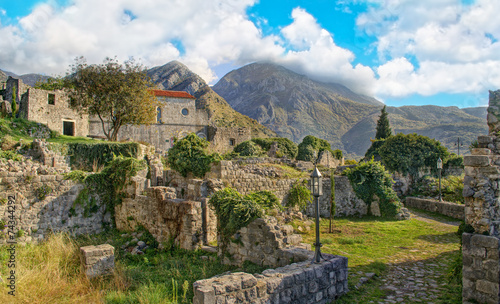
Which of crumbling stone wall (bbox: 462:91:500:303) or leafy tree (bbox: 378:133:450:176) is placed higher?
leafy tree (bbox: 378:133:450:176)

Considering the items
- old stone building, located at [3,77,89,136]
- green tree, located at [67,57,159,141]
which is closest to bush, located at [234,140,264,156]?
green tree, located at [67,57,159,141]

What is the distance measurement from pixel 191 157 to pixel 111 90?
12769 mm

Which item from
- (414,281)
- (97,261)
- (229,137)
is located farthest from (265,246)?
(229,137)

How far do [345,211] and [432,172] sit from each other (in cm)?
1282

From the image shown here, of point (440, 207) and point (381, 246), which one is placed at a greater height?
point (440, 207)

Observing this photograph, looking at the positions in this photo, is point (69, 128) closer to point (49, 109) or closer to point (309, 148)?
point (49, 109)

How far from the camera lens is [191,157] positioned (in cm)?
1286

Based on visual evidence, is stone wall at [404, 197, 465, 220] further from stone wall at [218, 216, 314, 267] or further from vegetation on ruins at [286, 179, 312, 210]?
stone wall at [218, 216, 314, 267]

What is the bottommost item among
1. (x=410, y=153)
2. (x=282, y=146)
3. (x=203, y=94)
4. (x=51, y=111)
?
(x=410, y=153)

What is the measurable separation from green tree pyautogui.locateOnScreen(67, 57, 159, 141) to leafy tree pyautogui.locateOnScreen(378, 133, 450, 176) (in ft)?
61.4

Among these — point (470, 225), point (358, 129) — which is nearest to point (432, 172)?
point (470, 225)

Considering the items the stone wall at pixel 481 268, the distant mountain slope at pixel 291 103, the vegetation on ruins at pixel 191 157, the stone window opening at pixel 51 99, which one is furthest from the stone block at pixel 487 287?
the distant mountain slope at pixel 291 103

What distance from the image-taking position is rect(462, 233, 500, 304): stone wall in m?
5.16

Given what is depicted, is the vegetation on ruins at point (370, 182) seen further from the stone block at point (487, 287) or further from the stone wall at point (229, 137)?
the stone wall at point (229, 137)
